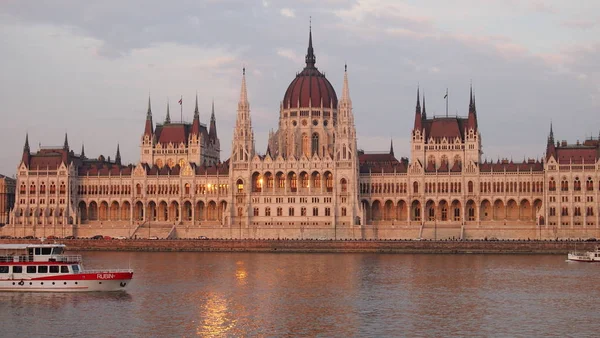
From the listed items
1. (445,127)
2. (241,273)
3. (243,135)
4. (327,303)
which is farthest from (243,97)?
→ (327,303)

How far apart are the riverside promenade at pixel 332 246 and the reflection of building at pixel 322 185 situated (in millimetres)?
9718

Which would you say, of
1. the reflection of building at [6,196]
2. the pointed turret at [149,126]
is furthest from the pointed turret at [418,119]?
the reflection of building at [6,196]

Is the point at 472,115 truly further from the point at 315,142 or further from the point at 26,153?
the point at 26,153

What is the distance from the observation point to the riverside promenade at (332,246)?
118 m

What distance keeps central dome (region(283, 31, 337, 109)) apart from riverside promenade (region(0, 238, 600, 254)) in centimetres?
3222

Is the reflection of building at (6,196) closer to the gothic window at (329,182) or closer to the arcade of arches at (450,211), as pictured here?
the gothic window at (329,182)

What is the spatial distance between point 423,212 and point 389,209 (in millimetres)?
6442

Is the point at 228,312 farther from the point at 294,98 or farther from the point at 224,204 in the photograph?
the point at 294,98

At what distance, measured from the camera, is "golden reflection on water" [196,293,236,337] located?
58.4 meters

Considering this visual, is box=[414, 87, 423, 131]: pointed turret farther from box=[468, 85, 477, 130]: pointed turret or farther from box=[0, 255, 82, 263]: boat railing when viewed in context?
box=[0, 255, 82, 263]: boat railing

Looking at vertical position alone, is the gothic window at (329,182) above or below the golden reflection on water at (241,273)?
above

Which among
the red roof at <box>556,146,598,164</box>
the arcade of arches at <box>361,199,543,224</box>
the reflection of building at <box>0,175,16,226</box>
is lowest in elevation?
the arcade of arches at <box>361,199,543,224</box>

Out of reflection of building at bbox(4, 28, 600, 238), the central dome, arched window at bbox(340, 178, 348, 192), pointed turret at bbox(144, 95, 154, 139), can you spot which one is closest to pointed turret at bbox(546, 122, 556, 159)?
reflection of building at bbox(4, 28, 600, 238)

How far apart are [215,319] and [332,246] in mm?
63233
